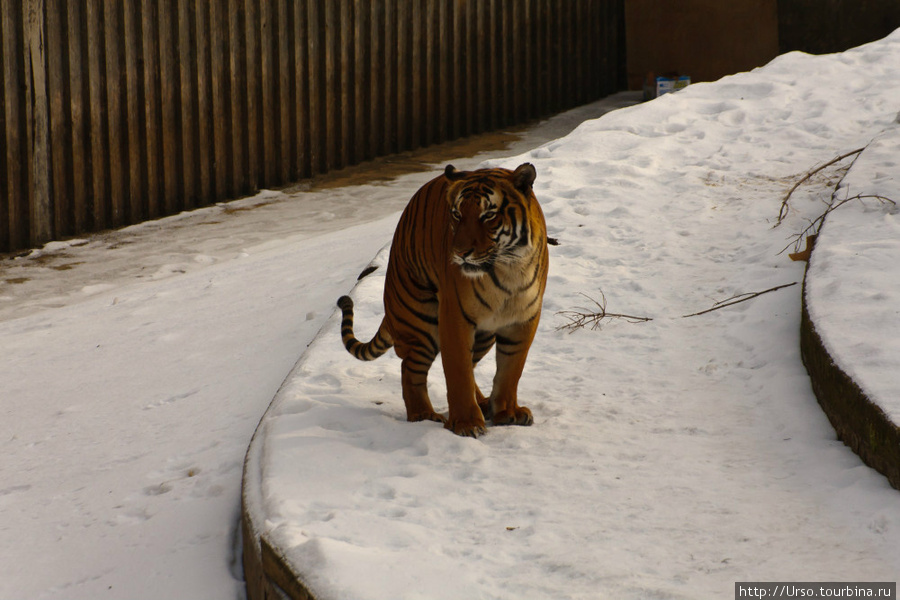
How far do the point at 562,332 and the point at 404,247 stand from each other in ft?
4.53

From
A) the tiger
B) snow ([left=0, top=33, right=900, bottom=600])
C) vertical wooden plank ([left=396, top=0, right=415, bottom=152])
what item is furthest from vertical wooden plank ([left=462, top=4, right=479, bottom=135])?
the tiger

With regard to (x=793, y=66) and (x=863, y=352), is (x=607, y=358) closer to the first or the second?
(x=863, y=352)

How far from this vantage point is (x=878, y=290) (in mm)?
4141

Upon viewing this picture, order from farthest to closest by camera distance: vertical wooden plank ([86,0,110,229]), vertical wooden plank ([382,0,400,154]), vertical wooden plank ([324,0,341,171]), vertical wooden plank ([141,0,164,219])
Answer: vertical wooden plank ([382,0,400,154])
vertical wooden plank ([324,0,341,171])
vertical wooden plank ([141,0,164,219])
vertical wooden plank ([86,0,110,229])

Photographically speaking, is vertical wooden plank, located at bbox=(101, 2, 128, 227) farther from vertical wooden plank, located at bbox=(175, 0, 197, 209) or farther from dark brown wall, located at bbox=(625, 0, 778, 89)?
dark brown wall, located at bbox=(625, 0, 778, 89)

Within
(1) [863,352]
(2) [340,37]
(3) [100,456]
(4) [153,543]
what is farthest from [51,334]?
(2) [340,37]

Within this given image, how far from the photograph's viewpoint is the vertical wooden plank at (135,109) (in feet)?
26.8

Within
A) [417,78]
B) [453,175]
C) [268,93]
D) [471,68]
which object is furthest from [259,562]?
[471,68]

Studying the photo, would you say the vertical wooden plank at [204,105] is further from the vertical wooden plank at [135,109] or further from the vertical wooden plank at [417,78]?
the vertical wooden plank at [417,78]

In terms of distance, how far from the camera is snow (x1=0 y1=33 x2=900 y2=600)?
285 centimetres

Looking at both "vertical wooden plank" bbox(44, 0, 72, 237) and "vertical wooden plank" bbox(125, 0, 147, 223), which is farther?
"vertical wooden plank" bbox(125, 0, 147, 223)

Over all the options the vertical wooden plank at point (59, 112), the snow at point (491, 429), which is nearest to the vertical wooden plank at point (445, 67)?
the snow at point (491, 429)

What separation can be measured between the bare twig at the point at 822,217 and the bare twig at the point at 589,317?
1.12 m

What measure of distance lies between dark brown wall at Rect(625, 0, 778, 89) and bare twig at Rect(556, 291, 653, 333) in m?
8.06
